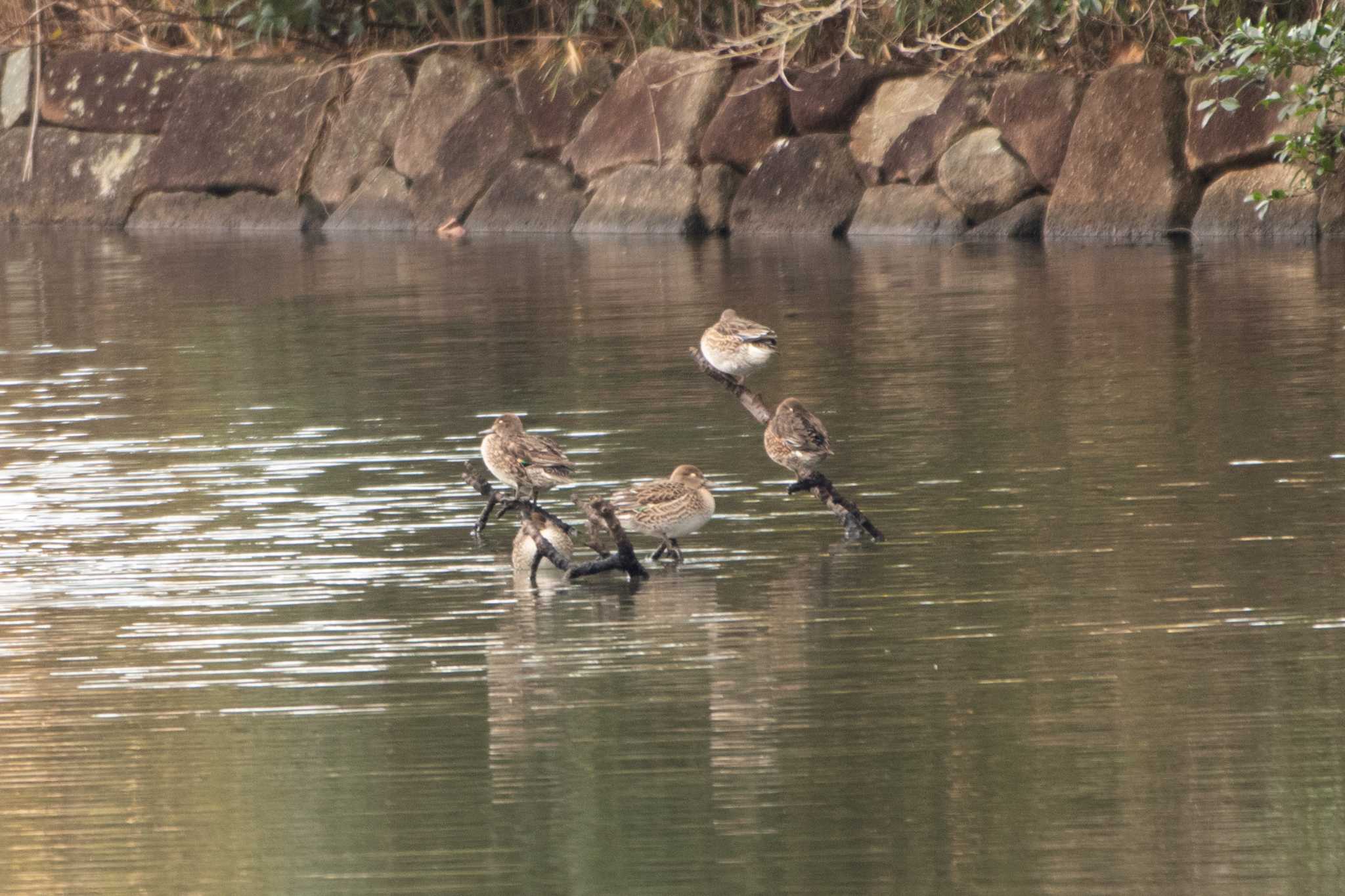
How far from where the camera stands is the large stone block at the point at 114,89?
28.8 metres

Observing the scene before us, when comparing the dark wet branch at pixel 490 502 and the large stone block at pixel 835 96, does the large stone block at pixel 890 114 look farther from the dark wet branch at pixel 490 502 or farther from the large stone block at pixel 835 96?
the dark wet branch at pixel 490 502

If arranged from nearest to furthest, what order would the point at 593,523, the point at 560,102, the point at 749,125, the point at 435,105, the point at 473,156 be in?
the point at 593,523 → the point at 749,125 → the point at 560,102 → the point at 473,156 → the point at 435,105

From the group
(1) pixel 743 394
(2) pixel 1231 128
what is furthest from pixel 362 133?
(1) pixel 743 394

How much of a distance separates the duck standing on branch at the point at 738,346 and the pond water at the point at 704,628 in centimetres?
49

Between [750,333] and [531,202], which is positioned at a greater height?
[531,202]

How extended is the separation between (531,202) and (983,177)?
5.50 metres

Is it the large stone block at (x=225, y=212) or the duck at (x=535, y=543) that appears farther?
the large stone block at (x=225, y=212)

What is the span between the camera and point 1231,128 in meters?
20.3

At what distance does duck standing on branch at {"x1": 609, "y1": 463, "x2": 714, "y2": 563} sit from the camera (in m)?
8.23

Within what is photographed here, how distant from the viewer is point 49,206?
29.7 m

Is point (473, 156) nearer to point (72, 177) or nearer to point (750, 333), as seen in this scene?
point (72, 177)

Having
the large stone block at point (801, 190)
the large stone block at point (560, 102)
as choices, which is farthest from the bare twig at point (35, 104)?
the large stone block at point (801, 190)

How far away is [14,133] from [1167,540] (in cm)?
2433

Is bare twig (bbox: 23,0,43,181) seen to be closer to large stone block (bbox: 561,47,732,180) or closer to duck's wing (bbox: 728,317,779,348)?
large stone block (bbox: 561,47,732,180)
